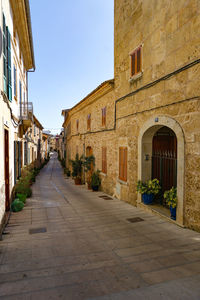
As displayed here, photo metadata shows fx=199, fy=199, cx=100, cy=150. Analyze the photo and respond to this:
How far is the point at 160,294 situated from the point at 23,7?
11.2 metres

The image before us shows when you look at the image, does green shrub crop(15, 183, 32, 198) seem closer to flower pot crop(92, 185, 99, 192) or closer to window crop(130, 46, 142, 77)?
flower pot crop(92, 185, 99, 192)

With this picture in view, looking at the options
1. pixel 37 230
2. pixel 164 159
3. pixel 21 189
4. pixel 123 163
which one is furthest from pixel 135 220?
pixel 21 189

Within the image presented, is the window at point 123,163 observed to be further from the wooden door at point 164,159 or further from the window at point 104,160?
the window at point 104,160

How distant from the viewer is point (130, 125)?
8.23 metres

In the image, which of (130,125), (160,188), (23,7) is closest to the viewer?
(160,188)

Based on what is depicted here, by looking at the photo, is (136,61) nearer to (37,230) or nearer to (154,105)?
(154,105)

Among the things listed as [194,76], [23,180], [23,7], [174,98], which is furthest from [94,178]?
[23,7]

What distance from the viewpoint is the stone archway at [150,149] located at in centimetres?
545

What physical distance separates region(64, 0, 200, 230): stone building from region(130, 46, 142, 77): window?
0.04 m

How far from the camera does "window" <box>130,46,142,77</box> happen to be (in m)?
7.47

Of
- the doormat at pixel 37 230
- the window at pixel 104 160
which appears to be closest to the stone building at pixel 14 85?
the doormat at pixel 37 230

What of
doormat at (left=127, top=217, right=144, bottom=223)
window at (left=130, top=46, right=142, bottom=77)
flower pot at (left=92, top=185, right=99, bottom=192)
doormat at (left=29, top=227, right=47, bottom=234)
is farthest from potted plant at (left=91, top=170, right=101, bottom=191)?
doormat at (left=29, top=227, right=47, bottom=234)

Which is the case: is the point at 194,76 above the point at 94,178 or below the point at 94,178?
above

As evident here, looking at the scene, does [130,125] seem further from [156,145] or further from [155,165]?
[155,165]
